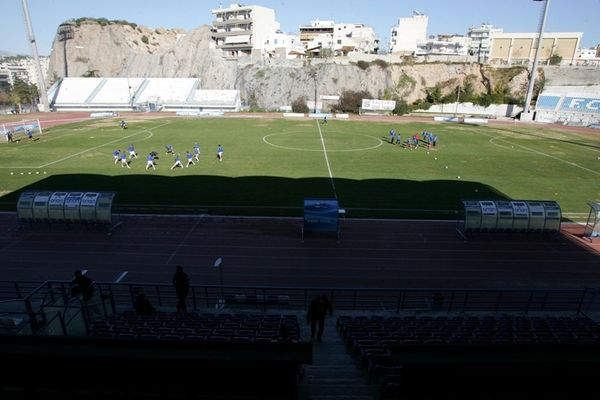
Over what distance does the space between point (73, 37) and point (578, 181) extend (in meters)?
Result: 126

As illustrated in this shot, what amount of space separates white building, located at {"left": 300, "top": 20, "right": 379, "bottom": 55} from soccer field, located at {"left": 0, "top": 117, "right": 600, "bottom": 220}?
80274 mm

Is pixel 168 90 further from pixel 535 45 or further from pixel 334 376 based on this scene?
pixel 535 45

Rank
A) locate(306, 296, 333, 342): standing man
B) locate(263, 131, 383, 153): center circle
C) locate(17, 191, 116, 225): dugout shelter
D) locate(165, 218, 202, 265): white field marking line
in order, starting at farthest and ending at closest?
1. locate(263, 131, 383, 153): center circle
2. locate(17, 191, 116, 225): dugout shelter
3. locate(165, 218, 202, 265): white field marking line
4. locate(306, 296, 333, 342): standing man

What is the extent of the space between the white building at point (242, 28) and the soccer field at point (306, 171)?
246 feet

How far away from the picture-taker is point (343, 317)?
414 inches

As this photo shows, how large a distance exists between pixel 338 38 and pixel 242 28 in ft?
110

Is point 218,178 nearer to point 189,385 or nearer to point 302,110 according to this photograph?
point 189,385

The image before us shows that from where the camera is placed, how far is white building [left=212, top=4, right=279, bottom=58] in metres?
111

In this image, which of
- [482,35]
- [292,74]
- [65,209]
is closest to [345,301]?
[65,209]

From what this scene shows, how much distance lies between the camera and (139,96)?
270ft

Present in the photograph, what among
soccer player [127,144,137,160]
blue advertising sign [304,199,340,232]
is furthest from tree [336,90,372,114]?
blue advertising sign [304,199,340,232]

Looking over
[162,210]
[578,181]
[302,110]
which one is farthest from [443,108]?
[162,210]

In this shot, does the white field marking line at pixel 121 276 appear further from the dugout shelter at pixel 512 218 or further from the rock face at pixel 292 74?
the rock face at pixel 292 74

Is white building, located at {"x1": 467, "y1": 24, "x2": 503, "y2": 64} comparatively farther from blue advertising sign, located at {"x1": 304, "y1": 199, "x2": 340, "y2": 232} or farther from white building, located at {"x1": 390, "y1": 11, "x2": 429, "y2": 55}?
blue advertising sign, located at {"x1": 304, "y1": 199, "x2": 340, "y2": 232}
